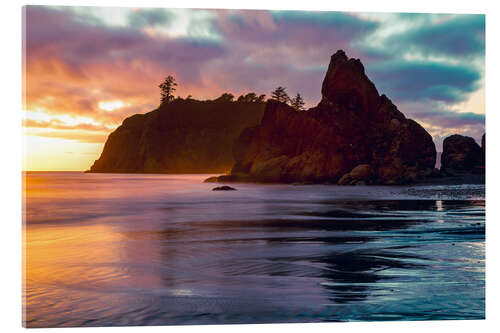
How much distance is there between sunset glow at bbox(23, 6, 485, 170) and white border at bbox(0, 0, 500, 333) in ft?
2.12

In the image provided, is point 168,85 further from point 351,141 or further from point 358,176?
point 351,141

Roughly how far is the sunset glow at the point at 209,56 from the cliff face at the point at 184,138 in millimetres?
92920

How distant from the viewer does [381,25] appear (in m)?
10.4

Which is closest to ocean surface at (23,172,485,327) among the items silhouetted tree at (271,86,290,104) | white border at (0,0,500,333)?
white border at (0,0,500,333)

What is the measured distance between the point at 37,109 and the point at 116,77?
354 centimetres

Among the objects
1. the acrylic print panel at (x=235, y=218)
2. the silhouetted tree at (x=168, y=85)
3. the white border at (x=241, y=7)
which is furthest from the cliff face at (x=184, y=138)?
the white border at (x=241, y=7)

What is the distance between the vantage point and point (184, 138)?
11506 centimetres

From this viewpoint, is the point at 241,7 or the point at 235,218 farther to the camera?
the point at 235,218

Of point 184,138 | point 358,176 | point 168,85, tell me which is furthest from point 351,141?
point 184,138

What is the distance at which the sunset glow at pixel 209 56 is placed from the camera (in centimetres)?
974

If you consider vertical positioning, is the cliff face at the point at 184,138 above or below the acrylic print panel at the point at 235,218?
above

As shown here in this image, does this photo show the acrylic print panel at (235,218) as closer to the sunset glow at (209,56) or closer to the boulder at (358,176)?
the sunset glow at (209,56)

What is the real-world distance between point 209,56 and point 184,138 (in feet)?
341

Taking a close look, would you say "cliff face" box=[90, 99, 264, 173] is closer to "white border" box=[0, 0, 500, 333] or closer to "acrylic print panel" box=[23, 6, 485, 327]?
"acrylic print panel" box=[23, 6, 485, 327]
